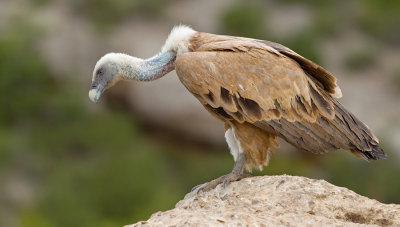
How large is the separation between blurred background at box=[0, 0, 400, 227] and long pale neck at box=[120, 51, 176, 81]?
95.6ft

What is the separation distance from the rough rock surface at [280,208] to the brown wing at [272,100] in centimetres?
68

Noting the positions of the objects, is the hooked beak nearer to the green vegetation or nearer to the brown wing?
the brown wing

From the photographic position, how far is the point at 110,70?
10.8 m

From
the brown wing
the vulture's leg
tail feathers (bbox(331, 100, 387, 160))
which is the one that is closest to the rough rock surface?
the vulture's leg

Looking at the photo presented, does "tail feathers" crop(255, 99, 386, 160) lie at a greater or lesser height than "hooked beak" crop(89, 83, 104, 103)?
lesser

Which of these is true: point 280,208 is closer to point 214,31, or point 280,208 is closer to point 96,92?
point 96,92

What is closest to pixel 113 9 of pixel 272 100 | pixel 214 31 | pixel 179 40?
pixel 214 31

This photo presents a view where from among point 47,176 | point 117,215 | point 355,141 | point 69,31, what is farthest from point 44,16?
point 355,141

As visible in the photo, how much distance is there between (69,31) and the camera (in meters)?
50.0

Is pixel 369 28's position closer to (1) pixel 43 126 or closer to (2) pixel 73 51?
(2) pixel 73 51

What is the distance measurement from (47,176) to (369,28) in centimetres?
2030

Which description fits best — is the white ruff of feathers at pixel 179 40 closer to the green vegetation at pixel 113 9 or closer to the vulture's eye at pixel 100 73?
the vulture's eye at pixel 100 73

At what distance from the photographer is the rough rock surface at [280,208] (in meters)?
8.05

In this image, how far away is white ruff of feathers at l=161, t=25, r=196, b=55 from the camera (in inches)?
412
